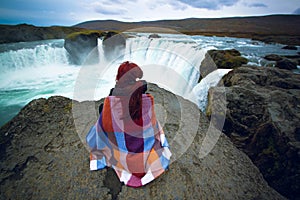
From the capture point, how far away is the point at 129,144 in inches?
63.2

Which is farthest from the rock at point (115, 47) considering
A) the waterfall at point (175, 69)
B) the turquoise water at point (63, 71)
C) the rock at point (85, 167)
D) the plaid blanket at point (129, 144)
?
the plaid blanket at point (129, 144)

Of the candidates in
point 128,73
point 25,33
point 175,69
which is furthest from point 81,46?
point 128,73

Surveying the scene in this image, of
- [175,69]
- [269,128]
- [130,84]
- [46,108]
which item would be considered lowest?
[175,69]

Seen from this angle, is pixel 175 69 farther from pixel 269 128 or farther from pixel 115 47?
pixel 115 47

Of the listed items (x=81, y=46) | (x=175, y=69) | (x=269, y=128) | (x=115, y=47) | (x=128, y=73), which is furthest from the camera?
(x=115, y=47)

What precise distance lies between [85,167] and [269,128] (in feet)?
8.54

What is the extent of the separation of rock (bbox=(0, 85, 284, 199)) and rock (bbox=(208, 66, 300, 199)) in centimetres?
61

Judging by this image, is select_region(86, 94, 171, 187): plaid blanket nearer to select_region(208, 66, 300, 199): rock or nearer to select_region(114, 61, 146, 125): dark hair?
select_region(114, 61, 146, 125): dark hair

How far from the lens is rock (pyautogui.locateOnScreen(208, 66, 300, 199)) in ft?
7.30

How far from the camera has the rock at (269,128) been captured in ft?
7.30

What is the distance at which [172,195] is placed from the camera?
1.58 m

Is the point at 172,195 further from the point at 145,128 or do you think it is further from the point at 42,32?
the point at 42,32

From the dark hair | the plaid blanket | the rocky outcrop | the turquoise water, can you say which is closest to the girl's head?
the dark hair

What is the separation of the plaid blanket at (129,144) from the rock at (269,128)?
171 cm
